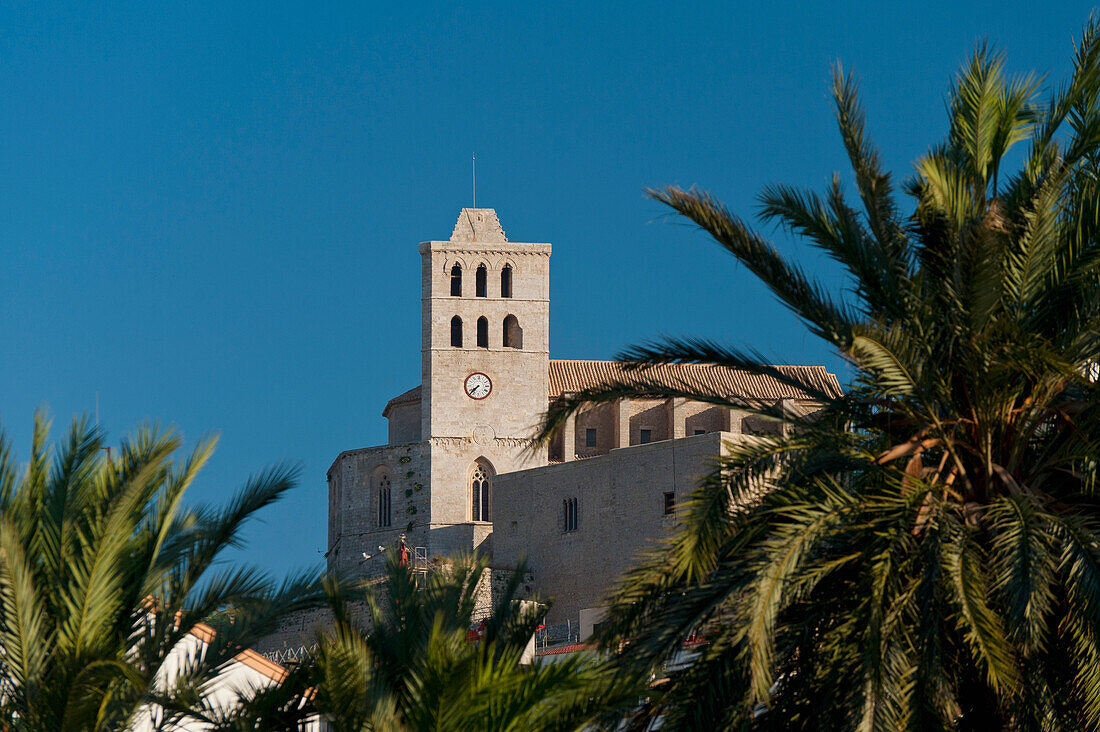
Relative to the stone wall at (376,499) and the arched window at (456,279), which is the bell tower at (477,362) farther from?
the stone wall at (376,499)

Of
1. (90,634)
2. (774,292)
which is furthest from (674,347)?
(90,634)

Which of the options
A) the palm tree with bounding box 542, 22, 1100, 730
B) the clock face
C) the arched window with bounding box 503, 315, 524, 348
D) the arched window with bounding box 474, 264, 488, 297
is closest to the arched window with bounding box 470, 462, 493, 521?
the clock face

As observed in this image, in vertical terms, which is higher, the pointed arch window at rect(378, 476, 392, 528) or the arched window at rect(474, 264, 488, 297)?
the arched window at rect(474, 264, 488, 297)

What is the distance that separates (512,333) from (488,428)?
168 inches

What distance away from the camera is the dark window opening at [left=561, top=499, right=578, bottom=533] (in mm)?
48906

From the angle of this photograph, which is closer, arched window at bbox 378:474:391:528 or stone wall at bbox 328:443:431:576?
stone wall at bbox 328:443:431:576

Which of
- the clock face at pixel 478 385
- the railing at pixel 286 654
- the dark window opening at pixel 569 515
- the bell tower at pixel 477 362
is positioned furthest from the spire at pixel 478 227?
the railing at pixel 286 654

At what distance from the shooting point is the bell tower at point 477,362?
183 ft

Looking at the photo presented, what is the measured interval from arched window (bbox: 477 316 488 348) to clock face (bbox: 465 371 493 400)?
1.52 meters

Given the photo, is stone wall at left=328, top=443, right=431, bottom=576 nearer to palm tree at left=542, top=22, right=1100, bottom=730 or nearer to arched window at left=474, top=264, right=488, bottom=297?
arched window at left=474, top=264, right=488, bottom=297

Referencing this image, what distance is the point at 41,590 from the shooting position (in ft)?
36.7

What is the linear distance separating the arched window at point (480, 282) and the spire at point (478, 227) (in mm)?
1082

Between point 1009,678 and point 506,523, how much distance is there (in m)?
41.2

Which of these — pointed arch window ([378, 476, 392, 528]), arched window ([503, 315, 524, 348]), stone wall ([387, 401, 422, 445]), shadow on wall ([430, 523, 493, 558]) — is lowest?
shadow on wall ([430, 523, 493, 558])
